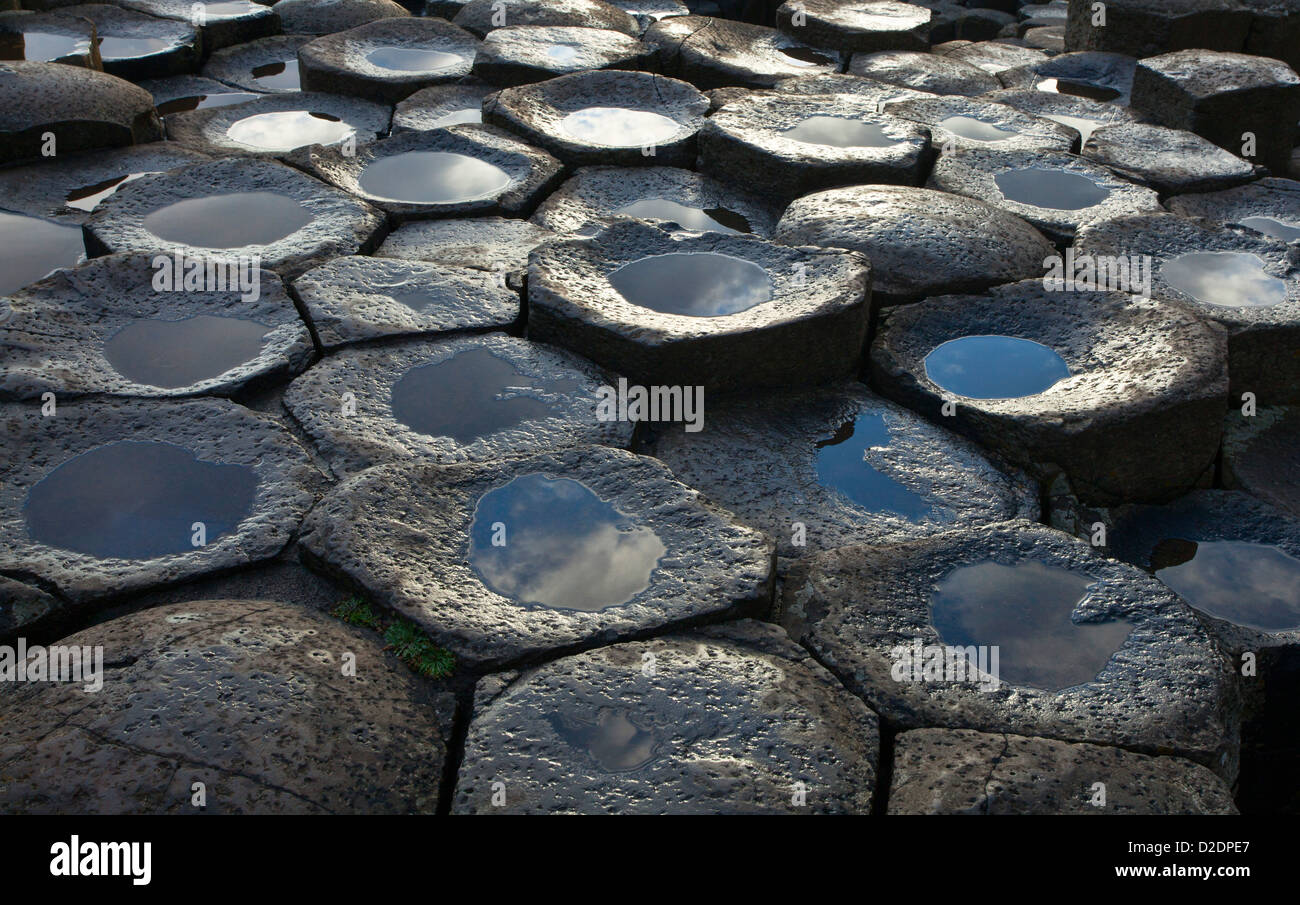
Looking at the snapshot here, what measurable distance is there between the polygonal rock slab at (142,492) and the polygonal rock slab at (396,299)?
1.90 ft

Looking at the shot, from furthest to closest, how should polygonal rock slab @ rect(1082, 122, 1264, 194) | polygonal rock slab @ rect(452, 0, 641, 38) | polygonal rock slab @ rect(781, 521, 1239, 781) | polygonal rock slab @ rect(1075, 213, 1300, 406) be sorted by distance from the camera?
polygonal rock slab @ rect(452, 0, 641, 38)
polygonal rock slab @ rect(1082, 122, 1264, 194)
polygonal rock slab @ rect(1075, 213, 1300, 406)
polygonal rock slab @ rect(781, 521, 1239, 781)

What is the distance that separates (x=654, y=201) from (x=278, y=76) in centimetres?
310

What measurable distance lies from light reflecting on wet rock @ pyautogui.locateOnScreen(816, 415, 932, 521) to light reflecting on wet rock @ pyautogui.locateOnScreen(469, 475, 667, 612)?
74 centimetres

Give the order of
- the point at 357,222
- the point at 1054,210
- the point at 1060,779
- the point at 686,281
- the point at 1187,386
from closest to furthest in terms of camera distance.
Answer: the point at 1060,779 → the point at 1187,386 → the point at 686,281 → the point at 357,222 → the point at 1054,210

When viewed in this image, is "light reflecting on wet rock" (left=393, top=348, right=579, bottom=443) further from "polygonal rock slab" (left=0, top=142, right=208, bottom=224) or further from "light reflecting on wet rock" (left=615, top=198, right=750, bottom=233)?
"polygonal rock slab" (left=0, top=142, right=208, bottom=224)

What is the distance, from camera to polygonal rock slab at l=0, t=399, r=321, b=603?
8.80 ft

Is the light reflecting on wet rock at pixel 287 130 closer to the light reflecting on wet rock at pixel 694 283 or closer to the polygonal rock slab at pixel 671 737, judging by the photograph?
the light reflecting on wet rock at pixel 694 283

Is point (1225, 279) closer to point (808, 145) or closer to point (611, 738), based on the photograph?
point (808, 145)

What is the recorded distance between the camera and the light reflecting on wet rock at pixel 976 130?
548 centimetres

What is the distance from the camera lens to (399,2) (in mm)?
8320

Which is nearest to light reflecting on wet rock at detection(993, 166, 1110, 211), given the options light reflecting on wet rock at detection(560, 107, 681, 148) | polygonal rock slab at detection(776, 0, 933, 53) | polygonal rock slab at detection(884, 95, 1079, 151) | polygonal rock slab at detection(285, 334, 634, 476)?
polygonal rock slab at detection(884, 95, 1079, 151)

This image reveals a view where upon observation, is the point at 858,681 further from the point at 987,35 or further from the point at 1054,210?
the point at 987,35

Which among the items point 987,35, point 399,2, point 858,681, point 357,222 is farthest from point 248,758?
point 987,35
